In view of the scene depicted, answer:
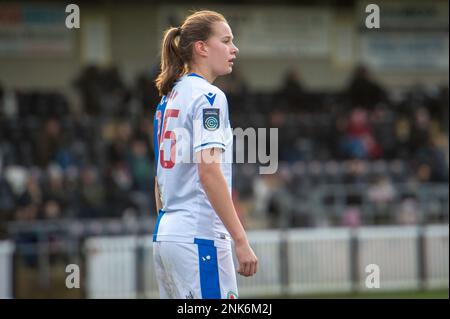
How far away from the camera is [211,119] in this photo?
4.75 m

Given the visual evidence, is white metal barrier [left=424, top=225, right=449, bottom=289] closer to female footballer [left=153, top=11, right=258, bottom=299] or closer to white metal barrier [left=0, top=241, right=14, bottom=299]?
white metal barrier [left=0, top=241, right=14, bottom=299]

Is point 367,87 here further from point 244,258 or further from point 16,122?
point 244,258

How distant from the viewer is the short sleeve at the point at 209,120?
4711 millimetres

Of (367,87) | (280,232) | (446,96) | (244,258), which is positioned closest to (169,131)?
(244,258)

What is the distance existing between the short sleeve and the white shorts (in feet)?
1.56

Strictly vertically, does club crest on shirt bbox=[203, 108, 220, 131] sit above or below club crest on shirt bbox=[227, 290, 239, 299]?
above

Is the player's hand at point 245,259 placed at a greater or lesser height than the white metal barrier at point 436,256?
greater

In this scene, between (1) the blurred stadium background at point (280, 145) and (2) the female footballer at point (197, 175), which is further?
(1) the blurred stadium background at point (280, 145)

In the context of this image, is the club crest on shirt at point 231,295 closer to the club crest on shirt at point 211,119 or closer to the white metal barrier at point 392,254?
the club crest on shirt at point 211,119

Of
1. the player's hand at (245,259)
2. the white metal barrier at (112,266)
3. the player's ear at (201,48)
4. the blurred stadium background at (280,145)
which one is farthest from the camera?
the blurred stadium background at (280,145)

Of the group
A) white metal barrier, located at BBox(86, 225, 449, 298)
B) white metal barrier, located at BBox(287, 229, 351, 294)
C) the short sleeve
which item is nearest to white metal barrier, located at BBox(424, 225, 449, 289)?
white metal barrier, located at BBox(86, 225, 449, 298)

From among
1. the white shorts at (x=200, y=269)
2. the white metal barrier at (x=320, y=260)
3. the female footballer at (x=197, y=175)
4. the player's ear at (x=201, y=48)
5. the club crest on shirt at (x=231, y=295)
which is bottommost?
the white metal barrier at (x=320, y=260)

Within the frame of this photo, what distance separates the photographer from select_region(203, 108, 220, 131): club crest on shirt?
186 inches

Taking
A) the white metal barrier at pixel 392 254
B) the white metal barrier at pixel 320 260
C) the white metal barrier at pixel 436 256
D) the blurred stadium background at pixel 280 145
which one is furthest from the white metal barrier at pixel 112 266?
the white metal barrier at pixel 436 256
